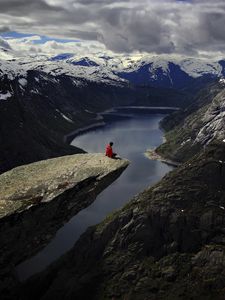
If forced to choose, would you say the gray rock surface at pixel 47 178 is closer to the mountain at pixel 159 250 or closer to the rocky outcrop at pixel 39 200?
the rocky outcrop at pixel 39 200

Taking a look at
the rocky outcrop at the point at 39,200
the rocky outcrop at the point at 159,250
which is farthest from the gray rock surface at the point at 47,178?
the rocky outcrop at the point at 159,250

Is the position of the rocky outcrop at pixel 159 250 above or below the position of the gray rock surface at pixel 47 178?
below

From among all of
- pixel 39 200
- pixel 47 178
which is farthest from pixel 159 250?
pixel 39 200

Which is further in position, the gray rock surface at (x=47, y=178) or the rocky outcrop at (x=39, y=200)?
the gray rock surface at (x=47, y=178)

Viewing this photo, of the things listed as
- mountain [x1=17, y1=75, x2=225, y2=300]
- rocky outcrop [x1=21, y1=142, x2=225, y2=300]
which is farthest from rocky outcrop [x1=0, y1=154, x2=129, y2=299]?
mountain [x1=17, y1=75, x2=225, y2=300]

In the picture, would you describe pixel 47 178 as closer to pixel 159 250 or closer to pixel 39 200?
pixel 39 200
